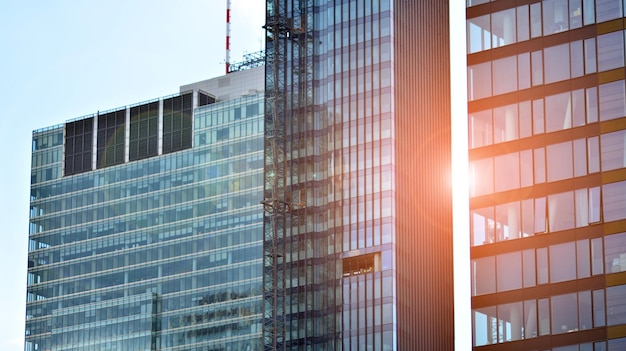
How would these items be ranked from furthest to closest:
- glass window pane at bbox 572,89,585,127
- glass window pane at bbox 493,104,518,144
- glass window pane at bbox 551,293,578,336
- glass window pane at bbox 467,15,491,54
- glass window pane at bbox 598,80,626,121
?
glass window pane at bbox 467,15,491,54 → glass window pane at bbox 493,104,518,144 → glass window pane at bbox 572,89,585,127 → glass window pane at bbox 598,80,626,121 → glass window pane at bbox 551,293,578,336

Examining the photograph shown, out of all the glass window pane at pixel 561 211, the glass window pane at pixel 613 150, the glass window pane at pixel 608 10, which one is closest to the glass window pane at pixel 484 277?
the glass window pane at pixel 561 211

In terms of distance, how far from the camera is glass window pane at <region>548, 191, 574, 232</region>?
9712 centimetres

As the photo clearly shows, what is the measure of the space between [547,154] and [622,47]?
27.4 feet

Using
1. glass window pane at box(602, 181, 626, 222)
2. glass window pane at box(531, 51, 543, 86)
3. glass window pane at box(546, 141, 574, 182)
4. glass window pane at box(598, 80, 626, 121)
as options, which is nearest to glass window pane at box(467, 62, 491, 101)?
glass window pane at box(531, 51, 543, 86)

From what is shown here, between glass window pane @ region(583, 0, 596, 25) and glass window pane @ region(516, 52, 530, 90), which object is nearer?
glass window pane @ region(583, 0, 596, 25)

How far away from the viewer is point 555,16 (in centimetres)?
10262

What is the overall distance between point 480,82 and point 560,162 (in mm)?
8480

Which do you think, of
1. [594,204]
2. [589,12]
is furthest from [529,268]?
[589,12]

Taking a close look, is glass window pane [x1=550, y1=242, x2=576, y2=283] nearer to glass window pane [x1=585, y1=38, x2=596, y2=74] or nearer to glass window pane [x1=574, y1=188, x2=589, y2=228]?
glass window pane [x1=574, y1=188, x2=589, y2=228]

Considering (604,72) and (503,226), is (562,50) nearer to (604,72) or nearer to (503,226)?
(604,72)

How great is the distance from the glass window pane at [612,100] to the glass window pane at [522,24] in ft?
23.4

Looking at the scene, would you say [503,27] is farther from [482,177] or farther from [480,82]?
[482,177]

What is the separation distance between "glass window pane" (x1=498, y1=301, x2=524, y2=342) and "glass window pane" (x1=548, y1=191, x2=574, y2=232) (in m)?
Answer: 5.47

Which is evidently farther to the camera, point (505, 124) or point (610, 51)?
point (505, 124)
